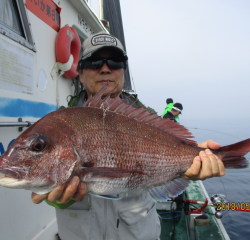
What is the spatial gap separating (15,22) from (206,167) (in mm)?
2946

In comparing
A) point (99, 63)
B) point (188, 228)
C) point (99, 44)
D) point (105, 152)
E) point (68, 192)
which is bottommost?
point (188, 228)

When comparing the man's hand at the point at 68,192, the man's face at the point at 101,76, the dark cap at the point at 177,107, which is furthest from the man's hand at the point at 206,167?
the dark cap at the point at 177,107

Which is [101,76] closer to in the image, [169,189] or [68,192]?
[68,192]

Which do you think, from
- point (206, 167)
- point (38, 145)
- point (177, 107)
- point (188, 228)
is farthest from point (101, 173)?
point (177, 107)

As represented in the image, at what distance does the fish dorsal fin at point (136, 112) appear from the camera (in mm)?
1558

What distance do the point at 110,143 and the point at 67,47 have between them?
2.72 m

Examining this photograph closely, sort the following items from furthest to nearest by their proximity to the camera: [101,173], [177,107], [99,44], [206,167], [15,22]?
[177,107], [15,22], [99,44], [206,167], [101,173]

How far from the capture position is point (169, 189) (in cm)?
177

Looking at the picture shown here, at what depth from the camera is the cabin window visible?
210 centimetres

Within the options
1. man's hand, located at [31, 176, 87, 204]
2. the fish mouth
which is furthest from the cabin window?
man's hand, located at [31, 176, 87, 204]

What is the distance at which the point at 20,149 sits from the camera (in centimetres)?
125

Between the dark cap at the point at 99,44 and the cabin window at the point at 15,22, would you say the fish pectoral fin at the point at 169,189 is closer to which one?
the dark cap at the point at 99,44

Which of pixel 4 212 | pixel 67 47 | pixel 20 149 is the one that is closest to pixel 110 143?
pixel 20 149

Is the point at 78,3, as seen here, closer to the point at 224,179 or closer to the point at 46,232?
the point at 46,232
